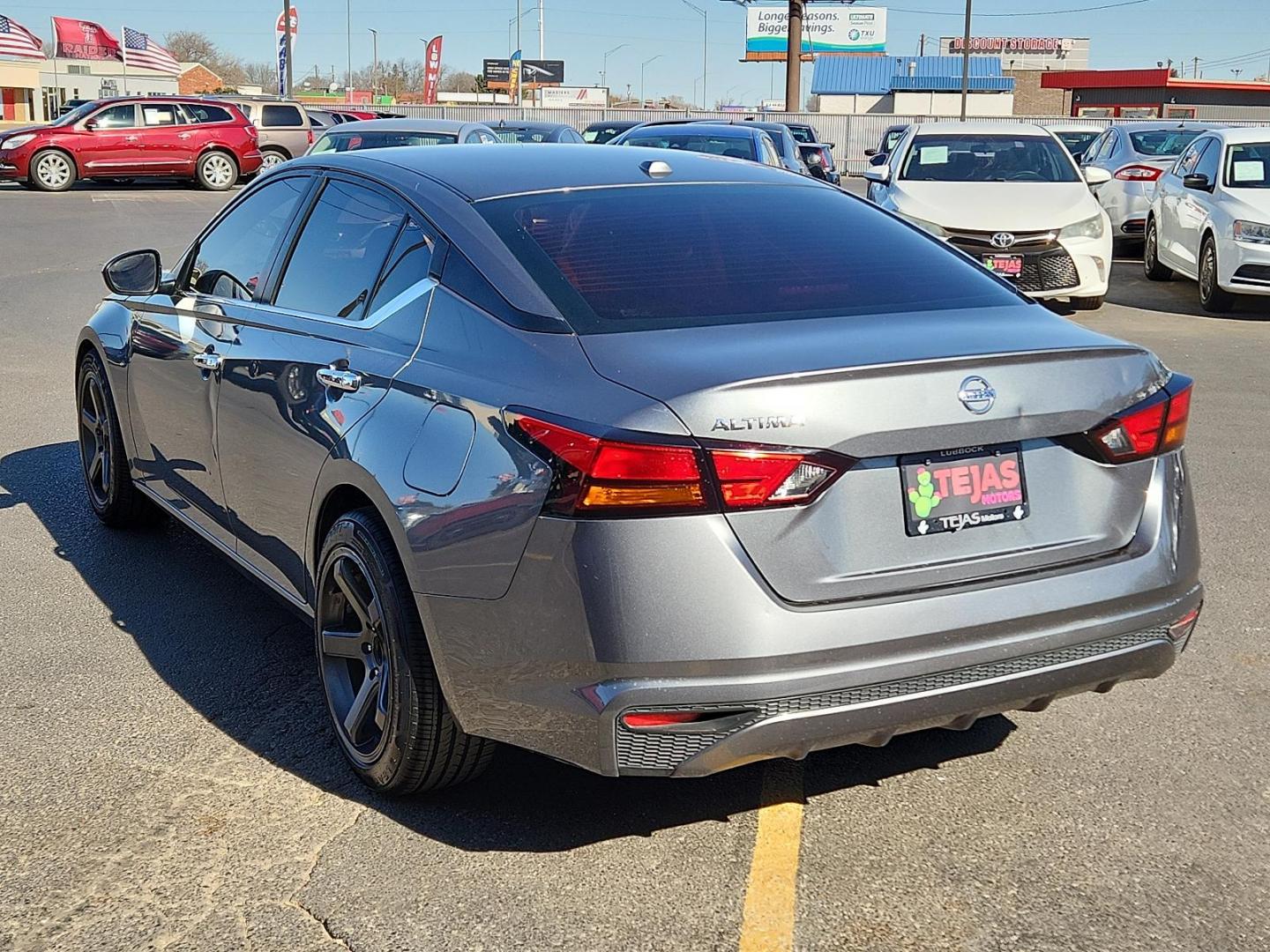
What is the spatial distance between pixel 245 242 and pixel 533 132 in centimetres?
1327

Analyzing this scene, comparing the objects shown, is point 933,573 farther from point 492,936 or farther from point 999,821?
point 492,936

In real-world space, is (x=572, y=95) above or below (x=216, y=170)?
above

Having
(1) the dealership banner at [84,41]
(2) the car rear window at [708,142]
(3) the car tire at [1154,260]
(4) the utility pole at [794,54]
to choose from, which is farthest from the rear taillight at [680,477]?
(1) the dealership banner at [84,41]

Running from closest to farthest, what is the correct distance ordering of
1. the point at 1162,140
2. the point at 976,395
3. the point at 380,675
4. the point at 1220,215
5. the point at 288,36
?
1. the point at 976,395
2. the point at 380,675
3. the point at 1220,215
4. the point at 1162,140
5. the point at 288,36

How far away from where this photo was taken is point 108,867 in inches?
132

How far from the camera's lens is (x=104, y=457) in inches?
240

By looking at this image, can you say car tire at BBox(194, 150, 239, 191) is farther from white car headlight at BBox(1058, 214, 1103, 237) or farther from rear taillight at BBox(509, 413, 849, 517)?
rear taillight at BBox(509, 413, 849, 517)

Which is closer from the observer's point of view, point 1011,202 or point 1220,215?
point 1011,202

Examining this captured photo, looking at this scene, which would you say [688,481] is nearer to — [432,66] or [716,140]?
[716,140]

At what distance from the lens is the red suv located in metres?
26.9

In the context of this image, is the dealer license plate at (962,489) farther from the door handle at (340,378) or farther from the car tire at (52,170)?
the car tire at (52,170)

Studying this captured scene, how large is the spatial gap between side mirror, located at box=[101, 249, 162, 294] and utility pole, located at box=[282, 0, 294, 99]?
5058 centimetres

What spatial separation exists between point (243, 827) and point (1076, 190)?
10971mm

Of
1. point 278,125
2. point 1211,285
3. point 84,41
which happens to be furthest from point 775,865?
point 84,41
